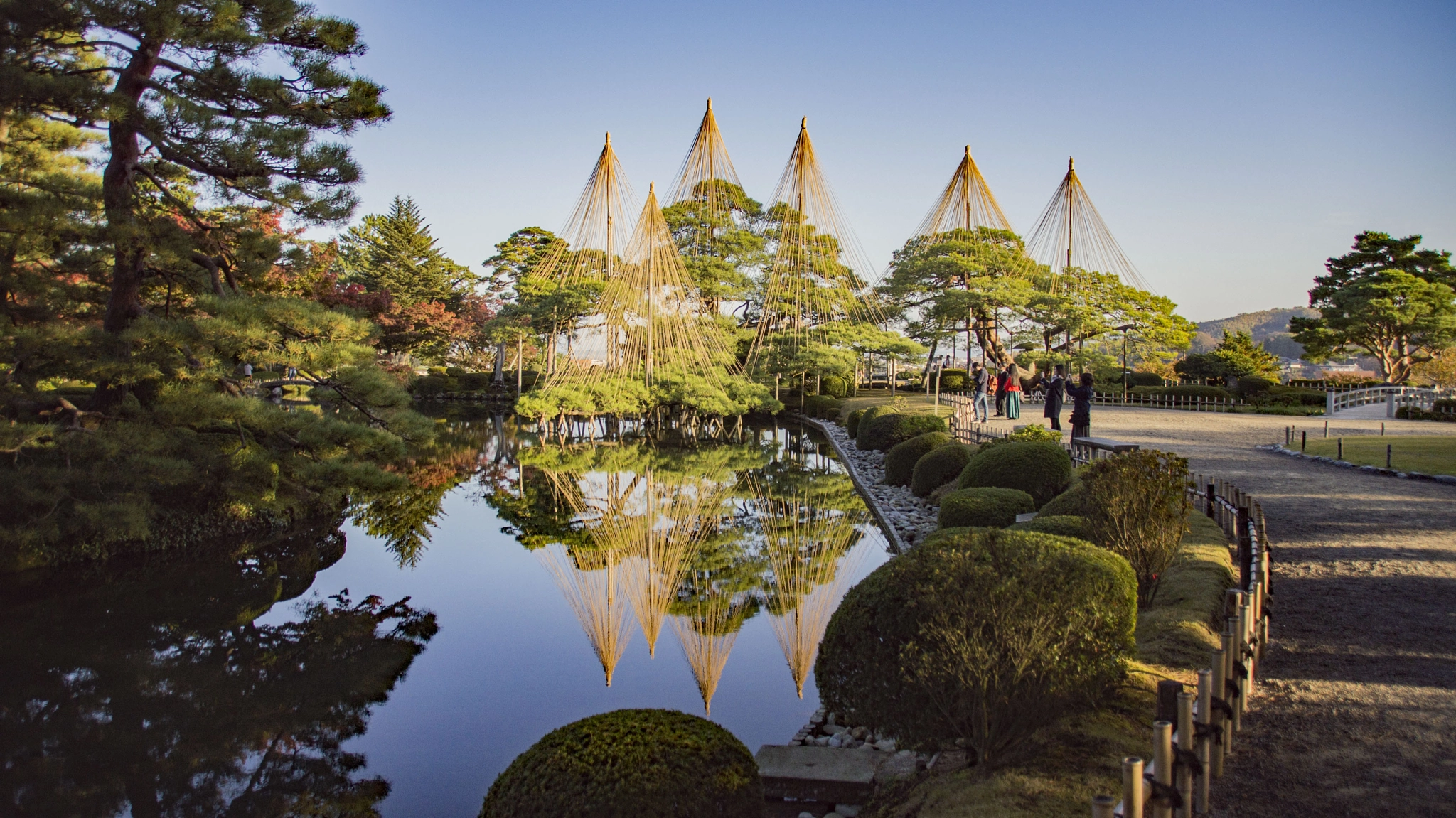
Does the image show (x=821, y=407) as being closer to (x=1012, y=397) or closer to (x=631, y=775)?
(x=1012, y=397)

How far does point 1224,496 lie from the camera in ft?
28.3

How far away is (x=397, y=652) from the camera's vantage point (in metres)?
7.21

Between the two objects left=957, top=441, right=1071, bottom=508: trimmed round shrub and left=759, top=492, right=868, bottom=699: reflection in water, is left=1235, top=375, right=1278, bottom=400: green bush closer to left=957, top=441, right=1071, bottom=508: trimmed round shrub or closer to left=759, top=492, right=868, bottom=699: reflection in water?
left=759, top=492, right=868, bottom=699: reflection in water

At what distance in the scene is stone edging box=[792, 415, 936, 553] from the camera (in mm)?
10914

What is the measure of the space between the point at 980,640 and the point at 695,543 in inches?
305

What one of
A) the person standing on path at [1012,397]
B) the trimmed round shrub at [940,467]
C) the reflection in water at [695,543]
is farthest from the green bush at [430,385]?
the trimmed round shrub at [940,467]

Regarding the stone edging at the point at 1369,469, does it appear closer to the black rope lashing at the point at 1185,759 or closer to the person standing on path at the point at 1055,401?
the person standing on path at the point at 1055,401

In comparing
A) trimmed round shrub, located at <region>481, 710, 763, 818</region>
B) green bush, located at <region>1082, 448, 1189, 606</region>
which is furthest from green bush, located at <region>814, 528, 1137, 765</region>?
green bush, located at <region>1082, 448, 1189, 606</region>

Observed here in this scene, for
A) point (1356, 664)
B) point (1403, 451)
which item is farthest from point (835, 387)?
point (1356, 664)

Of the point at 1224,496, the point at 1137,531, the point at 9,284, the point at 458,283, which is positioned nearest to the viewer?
the point at 1137,531

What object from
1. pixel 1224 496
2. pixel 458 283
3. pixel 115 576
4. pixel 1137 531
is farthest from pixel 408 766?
pixel 458 283

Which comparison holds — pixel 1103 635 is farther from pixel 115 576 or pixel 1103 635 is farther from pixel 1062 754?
pixel 115 576

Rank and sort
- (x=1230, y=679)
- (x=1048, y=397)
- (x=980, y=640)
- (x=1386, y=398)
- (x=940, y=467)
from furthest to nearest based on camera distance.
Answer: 1. (x=1386, y=398)
2. (x=1048, y=397)
3. (x=940, y=467)
4. (x=1230, y=679)
5. (x=980, y=640)

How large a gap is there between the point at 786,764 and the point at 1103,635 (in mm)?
1934
